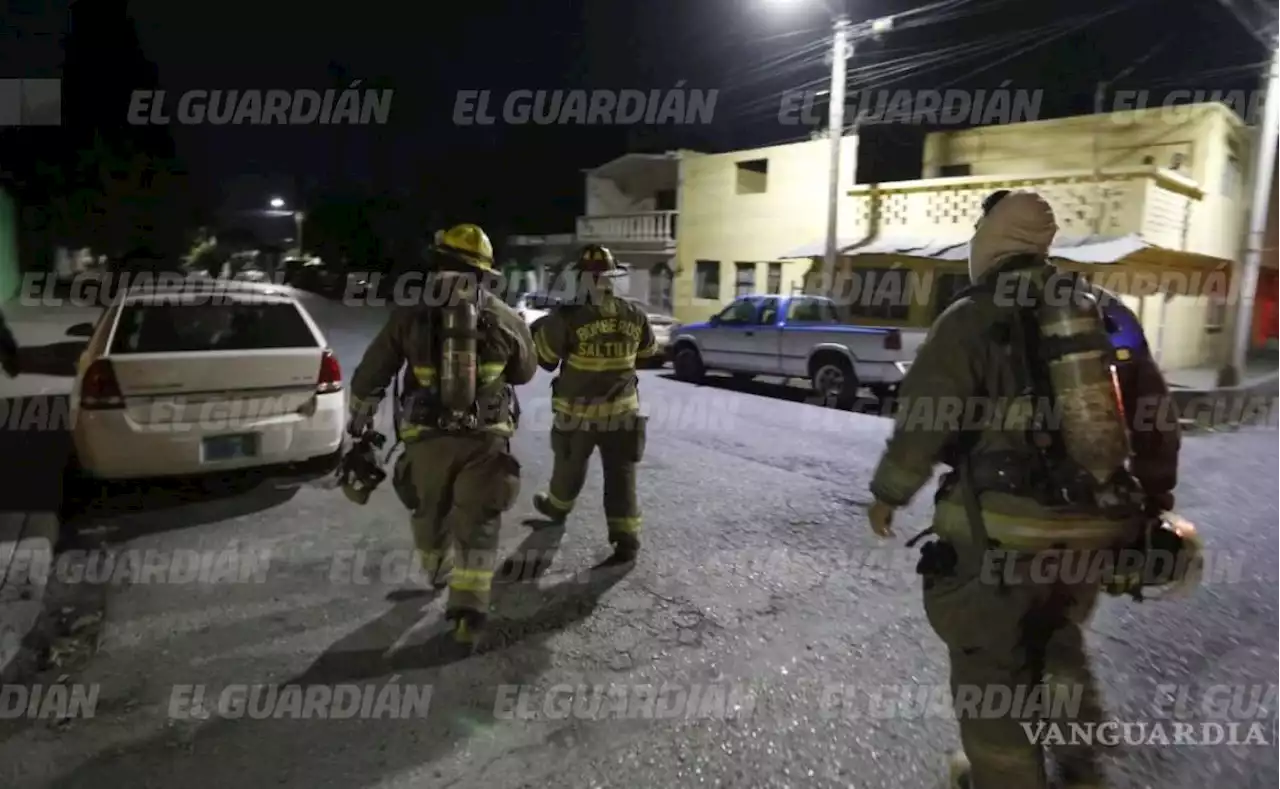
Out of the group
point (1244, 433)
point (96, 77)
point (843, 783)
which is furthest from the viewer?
point (96, 77)

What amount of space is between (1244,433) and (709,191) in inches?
555

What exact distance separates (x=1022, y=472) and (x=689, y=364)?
11162mm

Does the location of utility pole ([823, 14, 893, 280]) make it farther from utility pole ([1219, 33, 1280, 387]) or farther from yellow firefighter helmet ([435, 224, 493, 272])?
yellow firefighter helmet ([435, 224, 493, 272])

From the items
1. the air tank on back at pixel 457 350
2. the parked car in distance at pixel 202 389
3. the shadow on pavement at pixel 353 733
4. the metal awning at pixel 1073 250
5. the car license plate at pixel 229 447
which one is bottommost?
the shadow on pavement at pixel 353 733

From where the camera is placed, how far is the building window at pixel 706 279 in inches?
866

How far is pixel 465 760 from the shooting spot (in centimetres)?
297

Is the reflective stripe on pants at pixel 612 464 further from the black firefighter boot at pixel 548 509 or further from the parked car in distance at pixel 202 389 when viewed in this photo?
the parked car in distance at pixel 202 389

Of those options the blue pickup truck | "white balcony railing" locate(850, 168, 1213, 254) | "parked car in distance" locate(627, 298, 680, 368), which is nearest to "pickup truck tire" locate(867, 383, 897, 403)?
the blue pickup truck

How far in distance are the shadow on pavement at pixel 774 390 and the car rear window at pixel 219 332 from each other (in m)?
6.98

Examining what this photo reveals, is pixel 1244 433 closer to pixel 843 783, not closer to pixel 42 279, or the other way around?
pixel 843 783

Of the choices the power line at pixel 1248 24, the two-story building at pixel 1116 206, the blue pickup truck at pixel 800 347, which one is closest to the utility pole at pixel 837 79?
the two-story building at pixel 1116 206

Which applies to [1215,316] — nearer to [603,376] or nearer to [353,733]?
[603,376]

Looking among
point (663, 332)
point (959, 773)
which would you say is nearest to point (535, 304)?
point (663, 332)

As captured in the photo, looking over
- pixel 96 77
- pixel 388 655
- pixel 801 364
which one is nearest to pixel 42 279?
pixel 96 77
